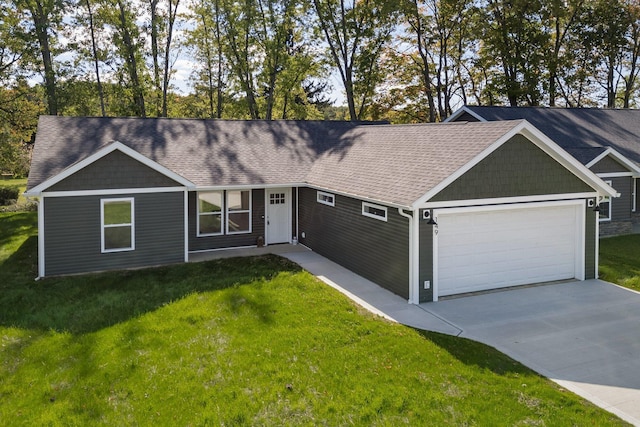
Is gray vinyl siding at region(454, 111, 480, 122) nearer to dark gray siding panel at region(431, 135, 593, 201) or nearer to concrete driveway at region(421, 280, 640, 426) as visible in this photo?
dark gray siding panel at region(431, 135, 593, 201)

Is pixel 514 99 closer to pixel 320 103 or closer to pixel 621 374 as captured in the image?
pixel 320 103

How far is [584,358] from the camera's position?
8.62 m

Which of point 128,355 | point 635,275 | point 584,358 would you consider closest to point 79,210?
point 128,355

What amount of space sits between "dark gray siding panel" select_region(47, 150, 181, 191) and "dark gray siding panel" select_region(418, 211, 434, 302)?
25.0 feet

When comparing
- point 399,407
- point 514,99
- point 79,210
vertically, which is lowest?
point 399,407

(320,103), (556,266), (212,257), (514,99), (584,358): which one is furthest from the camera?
(320,103)

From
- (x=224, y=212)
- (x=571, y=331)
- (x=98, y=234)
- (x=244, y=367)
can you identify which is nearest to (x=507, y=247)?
(x=571, y=331)

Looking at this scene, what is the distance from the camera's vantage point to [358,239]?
13.9 metres

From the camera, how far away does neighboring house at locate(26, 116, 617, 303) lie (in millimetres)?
Answer: 12078

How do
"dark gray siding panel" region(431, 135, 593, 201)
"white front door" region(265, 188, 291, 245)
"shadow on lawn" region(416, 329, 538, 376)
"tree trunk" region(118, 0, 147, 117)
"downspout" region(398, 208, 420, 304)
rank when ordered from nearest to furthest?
1. "shadow on lawn" region(416, 329, 538, 376)
2. "downspout" region(398, 208, 420, 304)
3. "dark gray siding panel" region(431, 135, 593, 201)
4. "white front door" region(265, 188, 291, 245)
5. "tree trunk" region(118, 0, 147, 117)

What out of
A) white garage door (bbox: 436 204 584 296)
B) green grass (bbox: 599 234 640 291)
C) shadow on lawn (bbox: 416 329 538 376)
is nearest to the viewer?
shadow on lawn (bbox: 416 329 538 376)

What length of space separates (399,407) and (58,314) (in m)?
7.53

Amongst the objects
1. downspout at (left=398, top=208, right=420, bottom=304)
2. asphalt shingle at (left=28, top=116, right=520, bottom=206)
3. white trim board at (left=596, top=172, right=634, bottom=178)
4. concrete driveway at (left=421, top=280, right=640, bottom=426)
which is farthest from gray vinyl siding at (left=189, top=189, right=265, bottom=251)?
white trim board at (left=596, top=172, right=634, bottom=178)

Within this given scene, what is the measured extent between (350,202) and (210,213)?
17.1 ft
